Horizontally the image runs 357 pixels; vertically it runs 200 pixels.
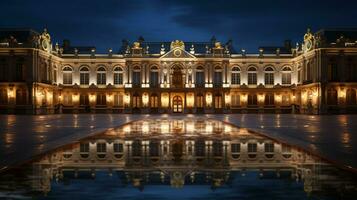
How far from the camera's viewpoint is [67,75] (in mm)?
75750

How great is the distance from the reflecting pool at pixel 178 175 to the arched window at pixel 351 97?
5256 centimetres

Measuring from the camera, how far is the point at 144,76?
7444 cm

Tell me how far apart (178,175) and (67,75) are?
6932 cm

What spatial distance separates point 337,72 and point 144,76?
2928cm

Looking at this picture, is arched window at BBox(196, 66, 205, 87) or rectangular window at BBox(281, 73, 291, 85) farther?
rectangular window at BBox(281, 73, 291, 85)

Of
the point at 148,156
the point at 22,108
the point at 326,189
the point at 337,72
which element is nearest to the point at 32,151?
the point at 148,156

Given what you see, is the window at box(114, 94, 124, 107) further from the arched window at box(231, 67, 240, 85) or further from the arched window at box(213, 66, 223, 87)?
the arched window at box(231, 67, 240, 85)

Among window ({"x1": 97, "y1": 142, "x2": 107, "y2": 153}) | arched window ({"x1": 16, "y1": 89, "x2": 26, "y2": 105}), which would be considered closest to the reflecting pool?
window ({"x1": 97, "y1": 142, "x2": 107, "y2": 153})

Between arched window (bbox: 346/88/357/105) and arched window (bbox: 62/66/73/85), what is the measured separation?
139 ft

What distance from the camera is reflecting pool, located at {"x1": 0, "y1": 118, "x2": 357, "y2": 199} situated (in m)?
7.28

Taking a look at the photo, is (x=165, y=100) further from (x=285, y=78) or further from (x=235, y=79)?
(x=285, y=78)

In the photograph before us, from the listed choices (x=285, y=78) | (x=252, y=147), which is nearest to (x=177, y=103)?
(x=285, y=78)

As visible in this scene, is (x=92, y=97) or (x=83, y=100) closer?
(x=92, y=97)

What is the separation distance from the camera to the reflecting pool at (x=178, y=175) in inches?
287
